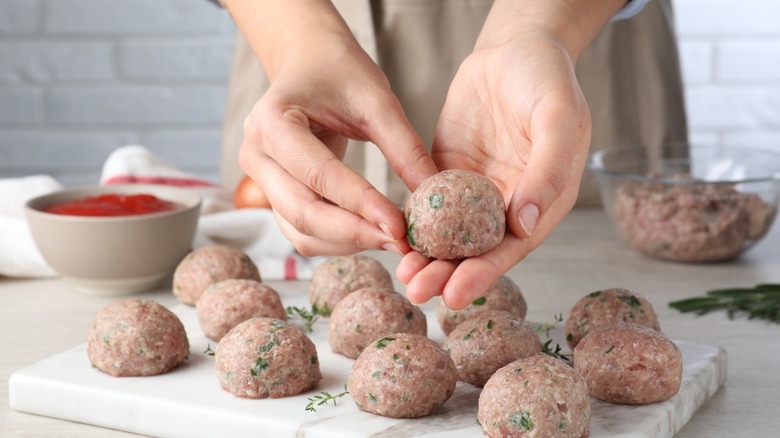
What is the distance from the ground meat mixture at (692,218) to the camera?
2.05 metres

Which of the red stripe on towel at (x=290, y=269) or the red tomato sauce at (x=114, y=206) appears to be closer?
the red tomato sauce at (x=114, y=206)

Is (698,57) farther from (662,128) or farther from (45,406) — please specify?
(45,406)

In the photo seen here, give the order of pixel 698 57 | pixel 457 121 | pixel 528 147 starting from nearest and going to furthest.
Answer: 1. pixel 528 147
2. pixel 457 121
3. pixel 698 57

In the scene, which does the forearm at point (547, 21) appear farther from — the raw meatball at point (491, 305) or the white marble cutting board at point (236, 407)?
the white marble cutting board at point (236, 407)

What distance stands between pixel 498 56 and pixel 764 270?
3.10 feet

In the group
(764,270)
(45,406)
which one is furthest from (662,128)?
(45,406)

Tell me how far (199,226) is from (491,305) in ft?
2.87

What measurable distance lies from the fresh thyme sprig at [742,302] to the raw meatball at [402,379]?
2.38 feet

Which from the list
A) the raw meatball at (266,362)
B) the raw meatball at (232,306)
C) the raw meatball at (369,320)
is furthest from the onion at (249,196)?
the raw meatball at (266,362)

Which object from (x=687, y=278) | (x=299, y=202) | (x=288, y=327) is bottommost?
(x=687, y=278)

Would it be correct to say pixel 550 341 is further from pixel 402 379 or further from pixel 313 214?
pixel 313 214

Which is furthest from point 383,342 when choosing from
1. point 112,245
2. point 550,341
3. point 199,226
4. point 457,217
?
point 199,226

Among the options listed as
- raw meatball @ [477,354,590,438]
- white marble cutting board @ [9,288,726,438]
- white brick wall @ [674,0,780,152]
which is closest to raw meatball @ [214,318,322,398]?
white marble cutting board @ [9,288,726,438]

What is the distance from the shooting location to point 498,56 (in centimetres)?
151
